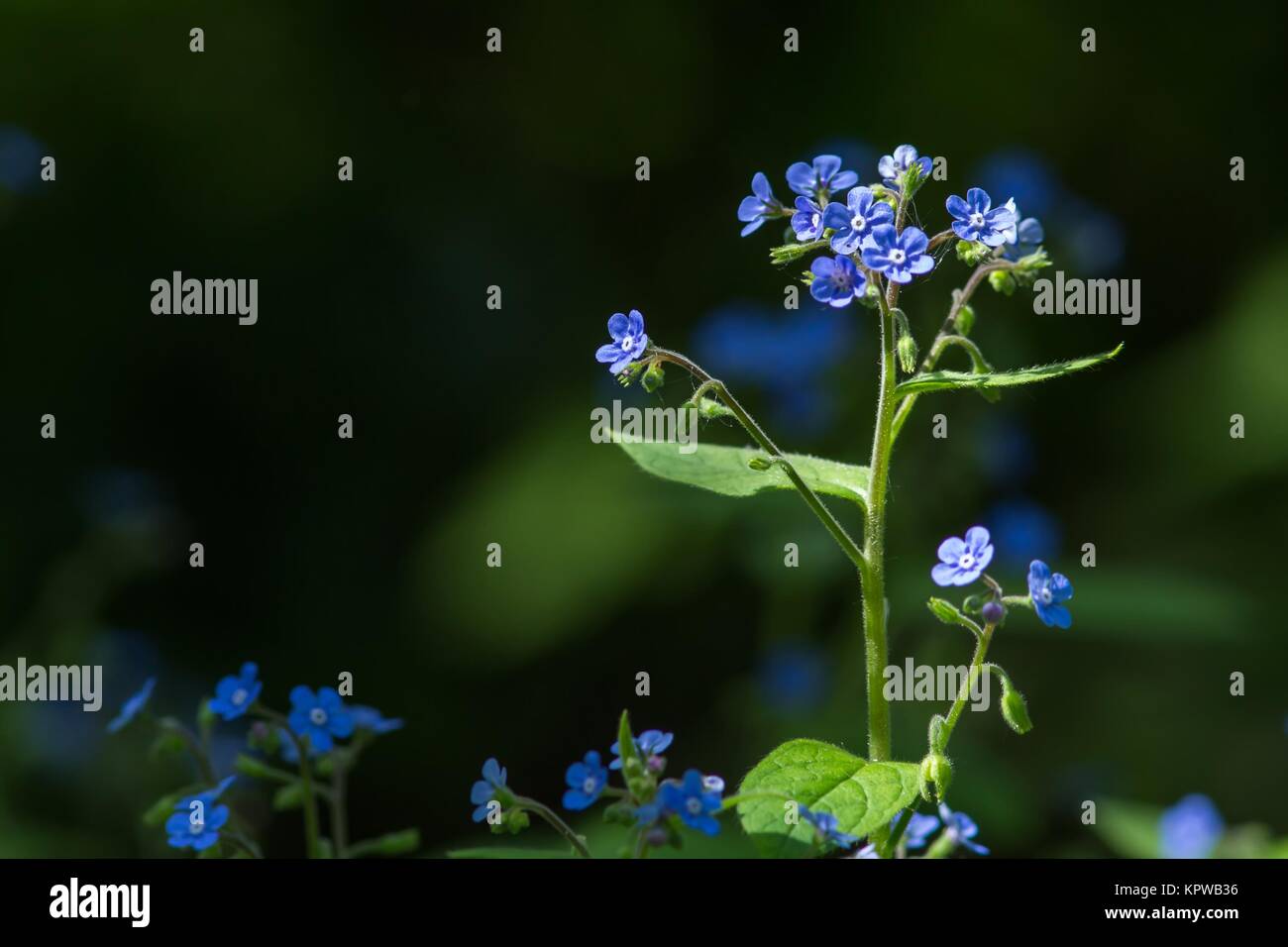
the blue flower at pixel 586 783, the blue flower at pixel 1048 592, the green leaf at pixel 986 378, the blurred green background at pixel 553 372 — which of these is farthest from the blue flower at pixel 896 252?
the blurred green background at pixel 553 372

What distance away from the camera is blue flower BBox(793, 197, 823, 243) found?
2.34m

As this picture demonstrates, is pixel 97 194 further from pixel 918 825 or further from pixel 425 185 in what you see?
pixel 918 825

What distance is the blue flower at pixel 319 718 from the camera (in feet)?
8.80

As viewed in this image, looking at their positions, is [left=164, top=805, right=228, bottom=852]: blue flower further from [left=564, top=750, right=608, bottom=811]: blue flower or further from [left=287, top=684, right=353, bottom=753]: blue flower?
[left=564, top=750, right=608, bottom=811]: blue flower

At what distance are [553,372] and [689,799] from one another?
5095mm

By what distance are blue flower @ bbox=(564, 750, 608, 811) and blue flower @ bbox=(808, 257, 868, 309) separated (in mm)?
784

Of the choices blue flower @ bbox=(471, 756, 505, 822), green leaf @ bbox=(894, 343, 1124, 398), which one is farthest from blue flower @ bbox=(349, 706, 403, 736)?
green leaf @ bbox=(894, 343, 1124, 398)

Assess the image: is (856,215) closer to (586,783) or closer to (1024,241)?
(1024,241)

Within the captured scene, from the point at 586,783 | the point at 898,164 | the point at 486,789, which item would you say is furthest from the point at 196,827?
Result: the point at 898,164

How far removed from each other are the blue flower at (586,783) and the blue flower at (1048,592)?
2.29 ft

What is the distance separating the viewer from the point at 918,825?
8.50 ft

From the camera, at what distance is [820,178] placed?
2.49 m
